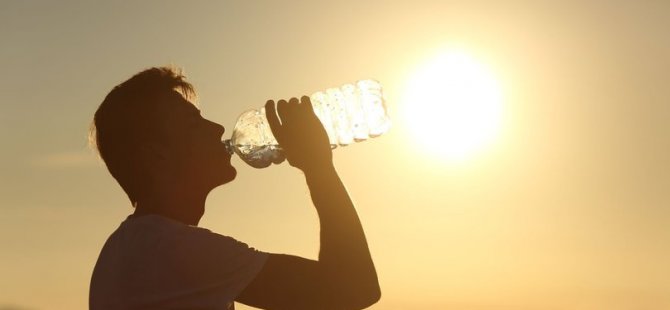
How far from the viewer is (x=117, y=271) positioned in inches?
144

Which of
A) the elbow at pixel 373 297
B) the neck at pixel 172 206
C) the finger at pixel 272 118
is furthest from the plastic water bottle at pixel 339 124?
the elbow at pixel 373 297

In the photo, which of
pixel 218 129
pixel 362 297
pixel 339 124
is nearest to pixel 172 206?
pixel 218 129

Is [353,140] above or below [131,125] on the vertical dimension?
above

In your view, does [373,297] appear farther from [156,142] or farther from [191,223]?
[156,142]

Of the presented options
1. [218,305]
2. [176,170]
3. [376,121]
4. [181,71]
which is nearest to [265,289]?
[218,305]

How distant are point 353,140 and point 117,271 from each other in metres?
3.62

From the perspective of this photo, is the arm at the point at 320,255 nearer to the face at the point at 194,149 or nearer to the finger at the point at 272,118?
the finger at the point at 272,118

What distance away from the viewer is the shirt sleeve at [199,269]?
3.61 meters

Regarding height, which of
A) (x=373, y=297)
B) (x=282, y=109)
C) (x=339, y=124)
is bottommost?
(x=373, y=297)

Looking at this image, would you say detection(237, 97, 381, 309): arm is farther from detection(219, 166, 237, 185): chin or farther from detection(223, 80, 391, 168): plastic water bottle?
detection(223, 80, 391, 168): plastic water bottle

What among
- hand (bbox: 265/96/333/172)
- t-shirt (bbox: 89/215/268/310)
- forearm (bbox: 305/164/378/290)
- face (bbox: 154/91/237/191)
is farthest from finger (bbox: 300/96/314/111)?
t-shirt (bbox: 89/215/268/310)

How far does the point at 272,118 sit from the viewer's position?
4.20m

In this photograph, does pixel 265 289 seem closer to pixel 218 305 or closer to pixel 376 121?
pixel 218 305

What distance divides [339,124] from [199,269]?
12.4ft
